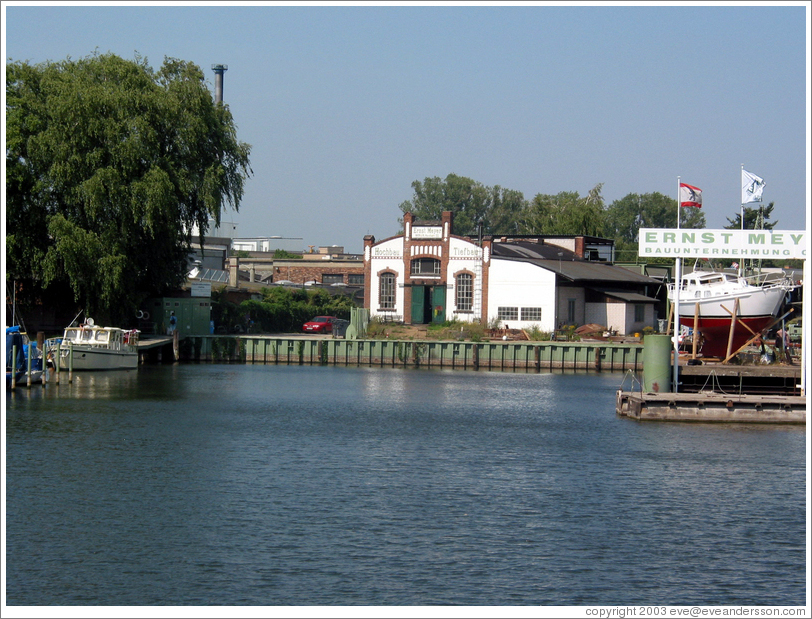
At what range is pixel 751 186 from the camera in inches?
1260

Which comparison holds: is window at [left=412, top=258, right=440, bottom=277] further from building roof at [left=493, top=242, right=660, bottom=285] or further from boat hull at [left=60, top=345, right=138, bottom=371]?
boat hull at [left=60, top=345, right=138, bottom=371]

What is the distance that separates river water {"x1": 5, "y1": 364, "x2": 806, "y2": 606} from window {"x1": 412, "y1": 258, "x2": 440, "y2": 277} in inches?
1123

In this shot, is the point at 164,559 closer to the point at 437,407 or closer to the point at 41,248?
the point at 437,407

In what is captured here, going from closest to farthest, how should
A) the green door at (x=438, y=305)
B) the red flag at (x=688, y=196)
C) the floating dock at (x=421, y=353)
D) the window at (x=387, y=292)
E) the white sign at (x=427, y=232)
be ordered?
the red flag at (x=688, y=196) < the floating dock at (x=421, y=353) < the green door at (x=438, y=305) < the white sign at (x=427, y=232) < the window at (x=387, y=292)

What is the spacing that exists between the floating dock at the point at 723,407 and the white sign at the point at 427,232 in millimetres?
33723

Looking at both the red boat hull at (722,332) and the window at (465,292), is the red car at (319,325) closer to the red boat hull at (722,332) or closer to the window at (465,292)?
the window at (465,292)

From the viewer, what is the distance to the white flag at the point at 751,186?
31859 millimetres

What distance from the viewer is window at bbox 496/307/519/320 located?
5850cm

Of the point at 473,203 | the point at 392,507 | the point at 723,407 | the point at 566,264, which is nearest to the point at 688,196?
the point at 723,407

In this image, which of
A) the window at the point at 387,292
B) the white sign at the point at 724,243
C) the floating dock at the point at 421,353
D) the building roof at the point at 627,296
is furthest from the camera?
the window at the point at 387,292

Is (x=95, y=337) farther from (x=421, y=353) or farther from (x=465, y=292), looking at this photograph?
(x=465, y=292)

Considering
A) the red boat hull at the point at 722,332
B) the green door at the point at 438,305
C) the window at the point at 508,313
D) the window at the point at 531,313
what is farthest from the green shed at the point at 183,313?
the red boat hull at the point at 722,332

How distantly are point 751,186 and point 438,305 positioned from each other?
30185 millimetres

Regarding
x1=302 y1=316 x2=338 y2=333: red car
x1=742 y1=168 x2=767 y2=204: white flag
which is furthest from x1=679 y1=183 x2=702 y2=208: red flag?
x1=302 y1=316 x2=338 y2=333: red car
